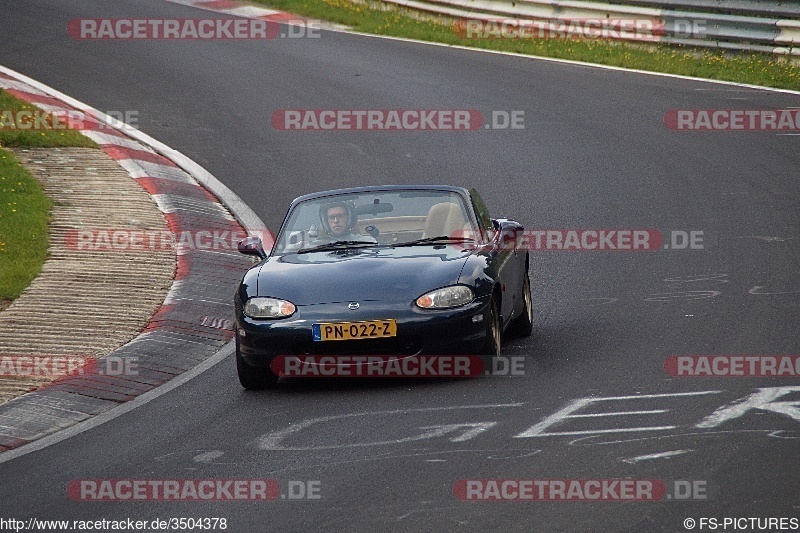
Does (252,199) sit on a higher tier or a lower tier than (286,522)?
higher

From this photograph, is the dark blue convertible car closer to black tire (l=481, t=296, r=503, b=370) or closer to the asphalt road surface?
black tire (l=481, t=296, r=503, b=370)

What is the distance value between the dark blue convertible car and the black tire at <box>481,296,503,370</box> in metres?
0.01

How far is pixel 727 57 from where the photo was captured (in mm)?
23609

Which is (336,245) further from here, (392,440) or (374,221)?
(392,440)

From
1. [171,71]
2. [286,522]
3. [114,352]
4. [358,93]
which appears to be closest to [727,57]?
[358,93]

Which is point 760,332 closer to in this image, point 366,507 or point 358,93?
point 366,507

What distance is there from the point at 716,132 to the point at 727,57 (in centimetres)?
A: 435

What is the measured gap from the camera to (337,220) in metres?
10.5

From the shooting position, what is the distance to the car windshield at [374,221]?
410 inches

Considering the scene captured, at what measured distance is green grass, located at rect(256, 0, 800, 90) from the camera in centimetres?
2256

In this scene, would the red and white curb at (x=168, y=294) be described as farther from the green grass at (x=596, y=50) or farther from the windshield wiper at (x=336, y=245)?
the green grass at (x=596, y=50)

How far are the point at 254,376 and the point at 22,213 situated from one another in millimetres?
6017

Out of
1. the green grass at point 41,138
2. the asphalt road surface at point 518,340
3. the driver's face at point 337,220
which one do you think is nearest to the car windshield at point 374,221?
the driver's face at point 337,220

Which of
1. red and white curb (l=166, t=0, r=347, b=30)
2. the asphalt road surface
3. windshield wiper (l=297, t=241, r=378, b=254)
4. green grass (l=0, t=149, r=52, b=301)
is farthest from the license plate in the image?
red and white curb (l=166, t=0, r=347, b=30)
